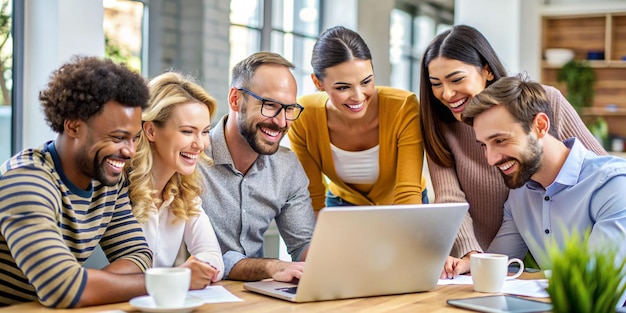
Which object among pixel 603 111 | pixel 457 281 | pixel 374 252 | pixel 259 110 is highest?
pixel 603 111

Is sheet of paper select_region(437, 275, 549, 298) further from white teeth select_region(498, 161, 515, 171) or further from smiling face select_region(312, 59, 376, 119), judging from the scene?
smiling face select_region(312, 59, 376, 119)

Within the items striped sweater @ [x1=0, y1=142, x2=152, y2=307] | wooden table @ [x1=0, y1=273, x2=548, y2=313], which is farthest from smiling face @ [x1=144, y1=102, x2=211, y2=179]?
wooden table @ [x1=0, y1=273, x2=548, y2=313]

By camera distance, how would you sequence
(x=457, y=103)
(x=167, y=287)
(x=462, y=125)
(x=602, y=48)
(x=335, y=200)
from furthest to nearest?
1. (x=602, y=48)
2. (x=335, y=200)
3. (x=462, y=125)
4. (x=457, y=103)
5. (x=167, y=287)

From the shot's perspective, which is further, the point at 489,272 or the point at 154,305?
the point at 489,272

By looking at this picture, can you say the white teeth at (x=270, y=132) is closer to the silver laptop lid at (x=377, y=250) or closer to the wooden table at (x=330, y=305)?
the wooden table at (x=330, y=305)

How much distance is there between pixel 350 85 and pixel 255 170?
453 millimetres

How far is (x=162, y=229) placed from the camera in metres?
2.15

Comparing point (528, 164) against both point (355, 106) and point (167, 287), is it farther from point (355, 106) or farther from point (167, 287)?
point (167, 287)

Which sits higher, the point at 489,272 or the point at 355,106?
the point at 355,106

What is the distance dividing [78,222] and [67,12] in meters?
1.71

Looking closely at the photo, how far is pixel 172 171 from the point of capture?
2.18 meters

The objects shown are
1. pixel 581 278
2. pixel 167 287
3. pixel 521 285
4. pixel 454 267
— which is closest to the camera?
pixel 581 278

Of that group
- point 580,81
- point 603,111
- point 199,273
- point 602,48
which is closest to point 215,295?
point 199,273

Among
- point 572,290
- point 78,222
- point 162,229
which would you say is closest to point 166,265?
point 162,229
